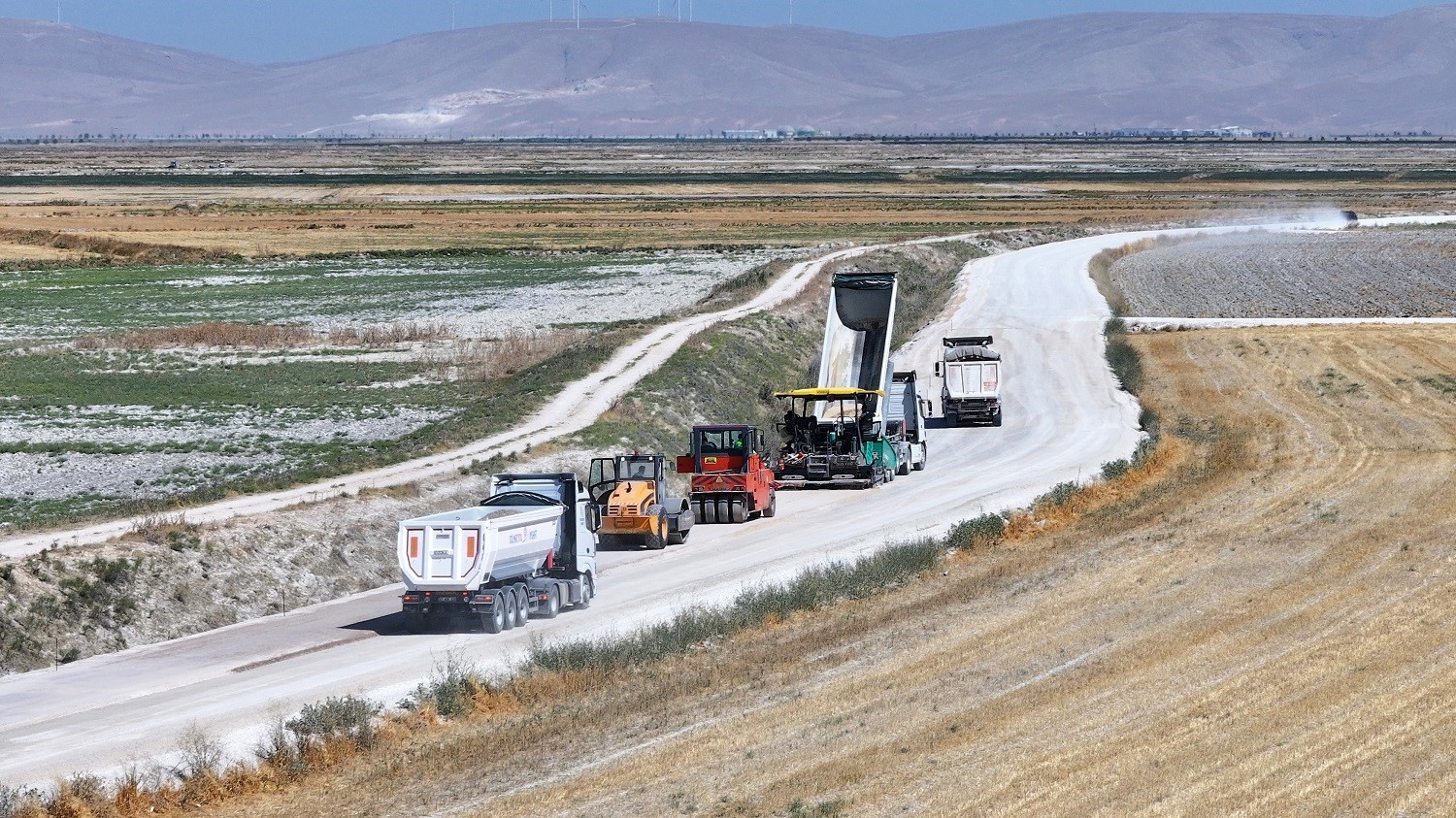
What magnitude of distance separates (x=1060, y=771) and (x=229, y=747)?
1022cm

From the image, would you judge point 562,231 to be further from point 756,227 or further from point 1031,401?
point 1031,401

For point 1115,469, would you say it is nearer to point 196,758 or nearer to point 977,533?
point 977,533

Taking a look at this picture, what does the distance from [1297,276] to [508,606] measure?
258ft

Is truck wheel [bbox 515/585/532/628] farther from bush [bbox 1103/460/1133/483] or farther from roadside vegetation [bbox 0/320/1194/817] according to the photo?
bush [bbox 1103/460/1133/483]

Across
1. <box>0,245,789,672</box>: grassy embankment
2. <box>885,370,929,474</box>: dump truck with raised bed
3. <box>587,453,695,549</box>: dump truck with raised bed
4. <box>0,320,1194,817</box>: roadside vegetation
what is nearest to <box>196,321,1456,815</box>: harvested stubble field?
<box>0,320,1194,817</box>: roadside vegetation

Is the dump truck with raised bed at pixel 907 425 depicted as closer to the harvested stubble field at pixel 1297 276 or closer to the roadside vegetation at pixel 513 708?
the roadside vegetation at pixel 513 708

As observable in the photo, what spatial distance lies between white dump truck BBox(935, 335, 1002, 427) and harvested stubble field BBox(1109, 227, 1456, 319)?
27.8 metres

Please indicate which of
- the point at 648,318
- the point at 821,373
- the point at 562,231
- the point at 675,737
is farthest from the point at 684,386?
the point at 562,231

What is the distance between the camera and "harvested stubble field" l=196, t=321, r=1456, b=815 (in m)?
18.6

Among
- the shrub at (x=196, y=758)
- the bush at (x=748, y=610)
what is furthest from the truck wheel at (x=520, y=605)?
the shrub at (x=196, y=758)

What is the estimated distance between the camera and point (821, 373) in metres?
50.1

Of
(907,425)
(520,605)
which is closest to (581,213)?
(907,425)

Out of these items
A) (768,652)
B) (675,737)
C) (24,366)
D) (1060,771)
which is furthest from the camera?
(24,366)

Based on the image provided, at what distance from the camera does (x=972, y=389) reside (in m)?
54.6
